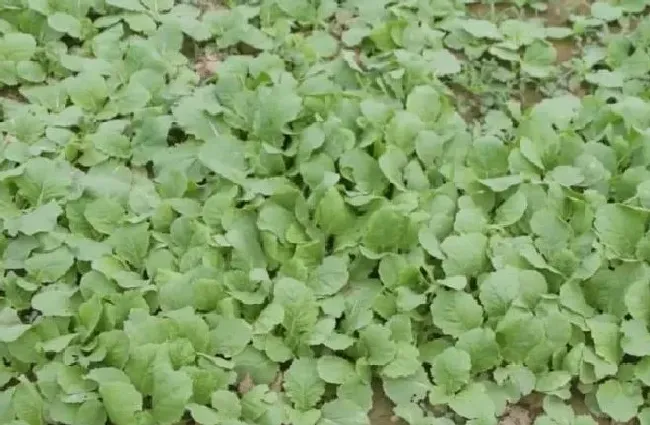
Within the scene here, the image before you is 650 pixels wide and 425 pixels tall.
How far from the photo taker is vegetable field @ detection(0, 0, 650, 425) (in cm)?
273

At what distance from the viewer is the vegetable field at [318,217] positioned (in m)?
2.73

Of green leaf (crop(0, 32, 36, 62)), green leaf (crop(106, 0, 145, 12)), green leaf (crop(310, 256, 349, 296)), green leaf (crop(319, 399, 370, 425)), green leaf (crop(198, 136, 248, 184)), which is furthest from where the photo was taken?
green leaf (crop(106, 0, 145, 12))

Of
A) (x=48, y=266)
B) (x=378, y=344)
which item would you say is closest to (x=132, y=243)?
(x=48, y=266)

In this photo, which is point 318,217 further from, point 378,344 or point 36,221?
point 36,221

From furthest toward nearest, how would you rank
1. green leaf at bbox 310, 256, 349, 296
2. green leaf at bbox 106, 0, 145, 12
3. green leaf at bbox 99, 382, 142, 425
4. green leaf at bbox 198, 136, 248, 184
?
green leaf at bbox 106, 0, 145, 12 < green leaf at bbox 198, 136, 248, 184 < green leaf at bbox 310, 256, 349, 296 < green leaf at bbox 99, 382, 142, 425

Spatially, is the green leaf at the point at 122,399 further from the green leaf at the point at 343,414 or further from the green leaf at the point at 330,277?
the green leaf at the point at 330,277

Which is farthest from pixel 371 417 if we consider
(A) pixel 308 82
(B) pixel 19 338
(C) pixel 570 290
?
(A) pixel 308 82

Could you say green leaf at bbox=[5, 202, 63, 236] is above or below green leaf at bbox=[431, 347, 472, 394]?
above

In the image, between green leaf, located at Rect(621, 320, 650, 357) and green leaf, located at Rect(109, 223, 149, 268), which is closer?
green leaf, located at Rect(621, 320, 650, 357)

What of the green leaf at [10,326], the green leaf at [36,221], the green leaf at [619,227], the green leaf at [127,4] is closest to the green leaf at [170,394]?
the green leaf at [10,326]

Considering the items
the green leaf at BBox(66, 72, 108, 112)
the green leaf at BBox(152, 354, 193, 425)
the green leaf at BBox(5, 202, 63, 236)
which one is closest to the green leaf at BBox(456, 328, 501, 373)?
the green leaf at BBox(152, 354, 193, 425)

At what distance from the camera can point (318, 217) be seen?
306 cm

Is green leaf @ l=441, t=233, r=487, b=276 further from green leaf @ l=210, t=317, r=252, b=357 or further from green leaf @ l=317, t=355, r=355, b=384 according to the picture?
green leaf @ l=210, t=317, r=252, b=357

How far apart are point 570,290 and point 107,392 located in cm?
135
